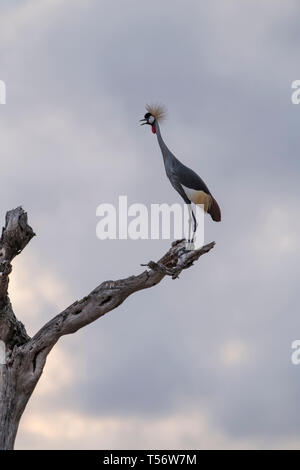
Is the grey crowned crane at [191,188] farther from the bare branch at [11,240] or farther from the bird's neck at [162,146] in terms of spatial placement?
the bare branch at [11,240]

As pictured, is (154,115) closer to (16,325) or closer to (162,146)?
(162,146)

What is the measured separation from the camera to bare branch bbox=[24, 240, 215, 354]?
12281 millimetres

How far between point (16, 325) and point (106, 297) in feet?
6.19

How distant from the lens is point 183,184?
14273 millimetres

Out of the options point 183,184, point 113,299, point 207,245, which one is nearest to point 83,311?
point 113,299

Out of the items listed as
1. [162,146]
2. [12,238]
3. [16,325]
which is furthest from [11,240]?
[162,146]

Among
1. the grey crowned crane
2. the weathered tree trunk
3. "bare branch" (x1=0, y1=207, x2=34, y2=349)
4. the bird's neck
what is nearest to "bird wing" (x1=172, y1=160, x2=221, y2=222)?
the grey crowned crane

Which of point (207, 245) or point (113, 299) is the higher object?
point (207, 245)

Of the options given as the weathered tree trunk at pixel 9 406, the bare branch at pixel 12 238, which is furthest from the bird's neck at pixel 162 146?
the weathered tree trunk at pixel 9 406

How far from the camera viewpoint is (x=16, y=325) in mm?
12984

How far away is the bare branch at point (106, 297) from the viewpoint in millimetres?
12281
